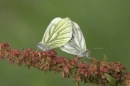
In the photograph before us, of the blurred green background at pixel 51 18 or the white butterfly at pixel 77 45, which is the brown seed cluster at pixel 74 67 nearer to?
the white butterfly at pixel 77 45

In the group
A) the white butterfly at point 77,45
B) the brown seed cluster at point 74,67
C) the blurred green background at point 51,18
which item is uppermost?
the blurred green background at point 51,18

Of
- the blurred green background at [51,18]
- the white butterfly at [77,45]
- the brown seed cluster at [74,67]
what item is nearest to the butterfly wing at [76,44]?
the white butterfly at [77,45]

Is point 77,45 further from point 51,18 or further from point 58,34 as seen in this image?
point 51,18

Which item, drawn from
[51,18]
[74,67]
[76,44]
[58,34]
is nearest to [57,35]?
[58,34]

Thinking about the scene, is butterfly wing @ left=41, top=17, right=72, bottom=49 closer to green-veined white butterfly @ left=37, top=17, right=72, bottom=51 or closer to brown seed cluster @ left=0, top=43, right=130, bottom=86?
green-veined white butterfly @ left=37, top=17, right=72, bottom=51

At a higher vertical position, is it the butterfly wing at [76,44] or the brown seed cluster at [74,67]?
the butterfly wing at [76,44]

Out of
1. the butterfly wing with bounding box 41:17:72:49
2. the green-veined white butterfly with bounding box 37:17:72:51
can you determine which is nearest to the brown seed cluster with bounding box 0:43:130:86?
the green-veined white butterfly with bounding box 37:17:72:51

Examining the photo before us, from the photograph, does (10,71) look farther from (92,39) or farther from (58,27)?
(58,27)
